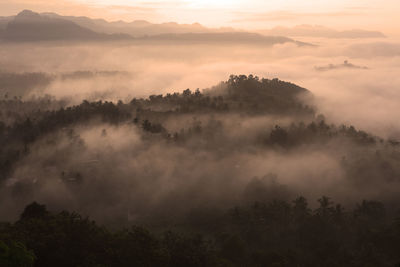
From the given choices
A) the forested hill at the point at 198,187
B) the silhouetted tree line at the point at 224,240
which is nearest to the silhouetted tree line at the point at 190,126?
the forested hill at the point at 198,187

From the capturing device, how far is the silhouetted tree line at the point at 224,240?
53156mm

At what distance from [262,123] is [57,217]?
11669 centimetres

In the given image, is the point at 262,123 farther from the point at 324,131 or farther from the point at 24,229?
the point at 24,229

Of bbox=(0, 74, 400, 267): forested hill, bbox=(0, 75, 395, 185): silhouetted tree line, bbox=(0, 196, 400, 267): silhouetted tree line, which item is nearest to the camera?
bbox=(0, 196, 400, 267): silhouetted tree line

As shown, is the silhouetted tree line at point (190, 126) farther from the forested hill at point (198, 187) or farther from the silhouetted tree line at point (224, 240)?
the silhouetted tree line at point (224, 240)

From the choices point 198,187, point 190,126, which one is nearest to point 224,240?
point 198,187

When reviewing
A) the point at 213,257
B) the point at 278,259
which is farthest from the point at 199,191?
the point at 213,257

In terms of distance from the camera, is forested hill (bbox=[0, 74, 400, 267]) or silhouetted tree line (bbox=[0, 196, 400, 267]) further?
forested hill (bbox=[0, 74, 400, 267])

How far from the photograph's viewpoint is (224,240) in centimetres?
8544

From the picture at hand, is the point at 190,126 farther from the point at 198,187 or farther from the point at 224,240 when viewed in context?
the point at 224,240

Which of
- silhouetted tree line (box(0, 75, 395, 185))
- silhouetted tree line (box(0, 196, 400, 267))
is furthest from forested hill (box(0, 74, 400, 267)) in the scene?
silhouetted tree line (box(0, 75, 395, 185))

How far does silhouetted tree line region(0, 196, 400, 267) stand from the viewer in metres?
53.2

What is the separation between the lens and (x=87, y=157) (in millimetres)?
144500

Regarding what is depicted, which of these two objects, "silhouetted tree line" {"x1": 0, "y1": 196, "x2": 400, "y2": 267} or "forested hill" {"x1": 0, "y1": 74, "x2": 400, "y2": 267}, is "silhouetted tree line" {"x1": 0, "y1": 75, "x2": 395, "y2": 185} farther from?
"silhouetted tree line" {"x1": 0, "y1": 196, "x2": 400, "y2": 267}
